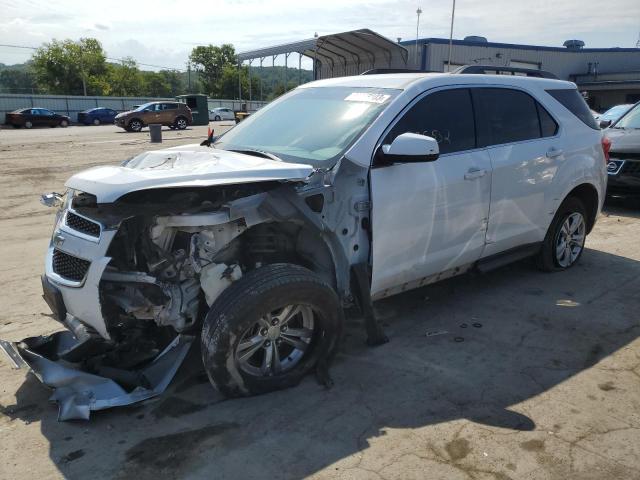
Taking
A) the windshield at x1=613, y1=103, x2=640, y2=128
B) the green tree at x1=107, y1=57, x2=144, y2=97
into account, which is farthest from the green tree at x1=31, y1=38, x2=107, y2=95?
the windshield at x1=613, y1=103, x2=640, y2=128

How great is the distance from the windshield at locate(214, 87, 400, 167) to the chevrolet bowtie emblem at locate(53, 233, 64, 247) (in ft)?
4.90

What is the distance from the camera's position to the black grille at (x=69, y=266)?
119 inches

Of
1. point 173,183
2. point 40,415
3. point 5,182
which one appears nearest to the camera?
point 173,183

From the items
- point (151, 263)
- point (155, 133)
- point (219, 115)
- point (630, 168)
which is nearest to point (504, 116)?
point (151, 263)

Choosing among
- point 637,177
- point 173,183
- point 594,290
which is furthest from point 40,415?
point 637,177

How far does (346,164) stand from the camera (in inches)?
139

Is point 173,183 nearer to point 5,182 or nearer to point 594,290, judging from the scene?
point 594,290

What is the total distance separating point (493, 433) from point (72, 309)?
2504 mm

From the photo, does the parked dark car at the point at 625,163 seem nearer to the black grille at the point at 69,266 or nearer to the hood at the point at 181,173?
the hood at the point at 181,173

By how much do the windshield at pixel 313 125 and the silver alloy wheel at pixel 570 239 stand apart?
2.67 metres

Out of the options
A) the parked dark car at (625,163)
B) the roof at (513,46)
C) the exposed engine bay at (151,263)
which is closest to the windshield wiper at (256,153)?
the exposed engine bay at (151,263)

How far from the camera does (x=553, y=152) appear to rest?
494 centimetres

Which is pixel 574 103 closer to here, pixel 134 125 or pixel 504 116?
pixel 504 116

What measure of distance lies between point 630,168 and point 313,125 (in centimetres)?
638
